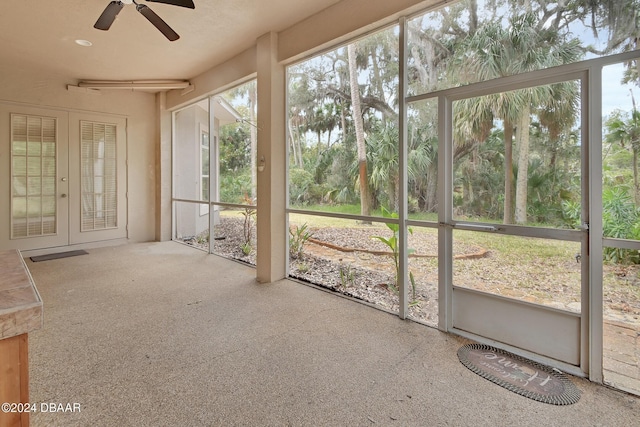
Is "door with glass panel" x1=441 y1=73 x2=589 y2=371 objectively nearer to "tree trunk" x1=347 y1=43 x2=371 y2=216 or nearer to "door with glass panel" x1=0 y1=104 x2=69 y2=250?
"tree trunk" x1=347 y1=43 x2=371 y2=216

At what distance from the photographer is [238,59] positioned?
173 inches

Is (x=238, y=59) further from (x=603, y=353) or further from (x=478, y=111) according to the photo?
(x=603, y=353)

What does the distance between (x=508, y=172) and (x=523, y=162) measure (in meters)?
0.12

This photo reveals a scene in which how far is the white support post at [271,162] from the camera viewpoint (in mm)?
3812

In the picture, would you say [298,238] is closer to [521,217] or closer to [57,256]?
[521,217]

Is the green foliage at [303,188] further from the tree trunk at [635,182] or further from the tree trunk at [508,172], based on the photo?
the tree trunk at [635,182]

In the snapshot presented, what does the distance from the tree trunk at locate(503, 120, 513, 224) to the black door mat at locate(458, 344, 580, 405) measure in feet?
3.26

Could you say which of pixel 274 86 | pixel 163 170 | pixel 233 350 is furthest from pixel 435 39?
pixel 163 170

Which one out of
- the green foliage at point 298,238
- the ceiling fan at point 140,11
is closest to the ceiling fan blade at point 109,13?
the ceiling fan at point 140,11

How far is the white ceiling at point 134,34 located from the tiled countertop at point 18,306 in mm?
3024

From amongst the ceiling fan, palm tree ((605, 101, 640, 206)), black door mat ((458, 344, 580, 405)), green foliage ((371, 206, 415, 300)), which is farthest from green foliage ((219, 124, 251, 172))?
palm tree ((605, 101, 640, 206))

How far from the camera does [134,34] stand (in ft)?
12.2

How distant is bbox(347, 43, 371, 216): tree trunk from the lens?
3.31 meters

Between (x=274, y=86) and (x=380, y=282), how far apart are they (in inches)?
105
